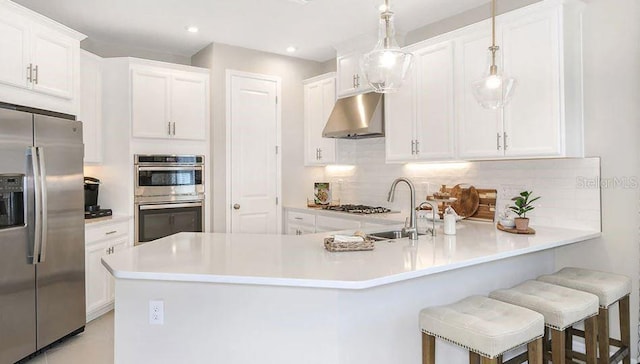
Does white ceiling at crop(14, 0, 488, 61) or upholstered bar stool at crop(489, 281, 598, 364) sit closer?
upholstered bar stool at crop(489, 281, 598, 364)

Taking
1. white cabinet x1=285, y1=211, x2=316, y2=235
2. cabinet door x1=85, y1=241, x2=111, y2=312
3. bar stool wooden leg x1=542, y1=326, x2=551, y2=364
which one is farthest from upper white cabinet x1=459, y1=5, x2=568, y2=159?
cabinet door x1=85, y1=241, x2=111, y2=312

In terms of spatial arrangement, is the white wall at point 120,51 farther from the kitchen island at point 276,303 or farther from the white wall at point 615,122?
the white wall at point 615,122

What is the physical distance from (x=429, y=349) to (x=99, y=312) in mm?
3197

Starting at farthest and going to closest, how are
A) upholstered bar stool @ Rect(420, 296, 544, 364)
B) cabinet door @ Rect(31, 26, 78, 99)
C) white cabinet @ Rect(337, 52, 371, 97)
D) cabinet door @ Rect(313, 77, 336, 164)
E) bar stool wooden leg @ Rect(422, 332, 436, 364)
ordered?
cabinet door @ Rect(313, 77, 336, 164)
white cabinet @ Rect(337, 52, 371, 97)
cabinet door @ Rect(31, 26, 78, 99)
bar stool wooden leg @ Rect(422, 332, 436, 364)
upholstered bar stool @ Rect(420, 296, 544, 364)

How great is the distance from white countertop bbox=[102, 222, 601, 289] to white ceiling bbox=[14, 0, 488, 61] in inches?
81.1

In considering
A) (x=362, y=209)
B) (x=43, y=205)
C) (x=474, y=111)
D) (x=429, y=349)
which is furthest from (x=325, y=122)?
(x=429, y=349)

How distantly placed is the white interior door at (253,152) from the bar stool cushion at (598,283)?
314 centimetres

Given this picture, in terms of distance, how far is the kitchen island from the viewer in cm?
181

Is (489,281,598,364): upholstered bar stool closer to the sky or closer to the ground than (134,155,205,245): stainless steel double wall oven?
closer to the ground

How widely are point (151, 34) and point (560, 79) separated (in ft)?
12.4

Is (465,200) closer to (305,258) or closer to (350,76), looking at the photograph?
(350,76)

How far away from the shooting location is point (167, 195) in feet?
14.2

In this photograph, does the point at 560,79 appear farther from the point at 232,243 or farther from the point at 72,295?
the point at 72,295

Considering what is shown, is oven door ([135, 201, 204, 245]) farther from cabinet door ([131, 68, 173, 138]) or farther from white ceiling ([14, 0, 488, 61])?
white ceiling ([14, 0, 488, 61])
